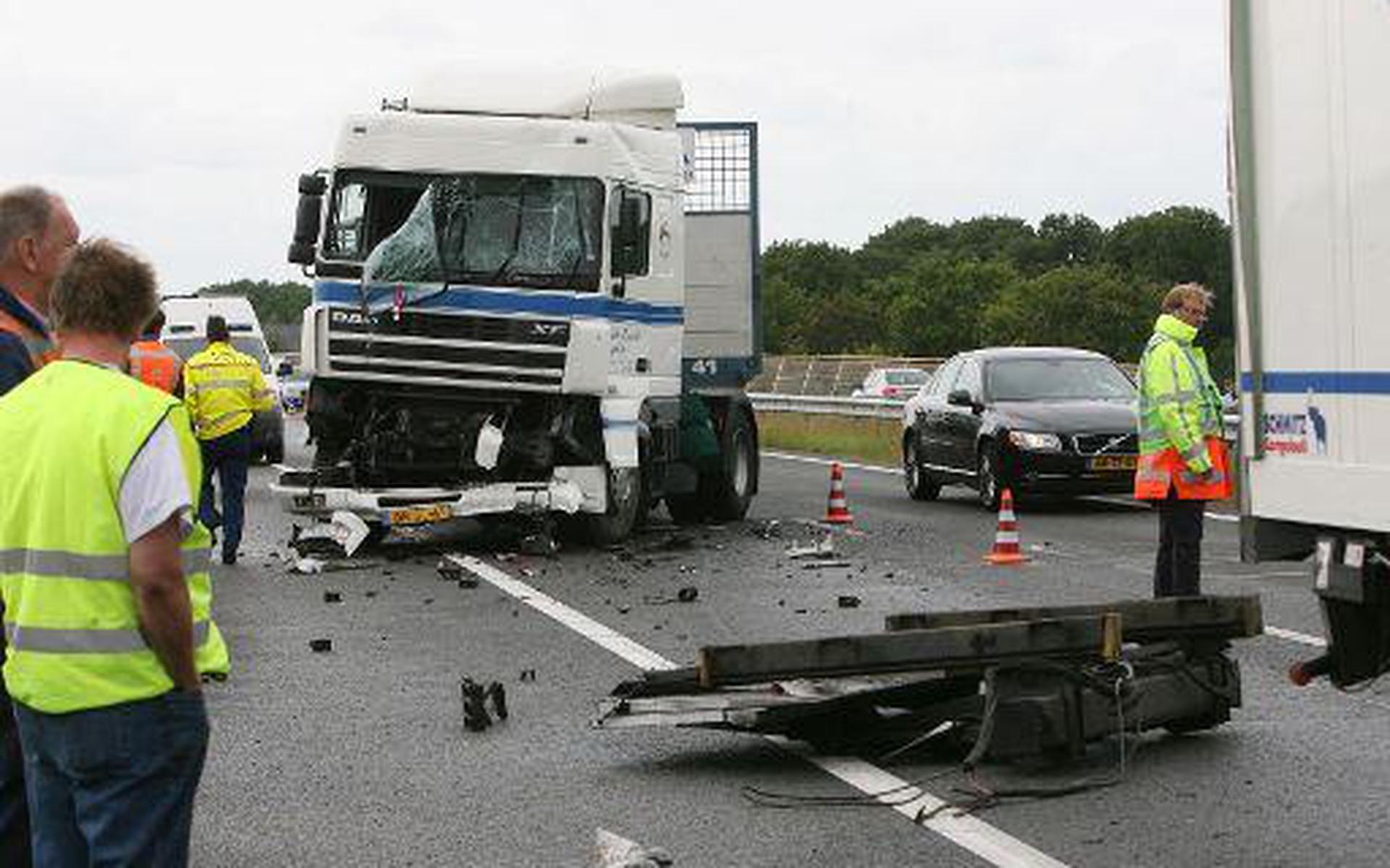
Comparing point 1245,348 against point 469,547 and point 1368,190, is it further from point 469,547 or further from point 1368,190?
point 469,547

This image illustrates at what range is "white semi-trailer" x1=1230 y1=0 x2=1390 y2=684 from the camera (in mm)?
6562

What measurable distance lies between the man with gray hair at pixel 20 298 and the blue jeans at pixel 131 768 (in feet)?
2.17

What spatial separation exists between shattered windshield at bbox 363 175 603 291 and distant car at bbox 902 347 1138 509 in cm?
549

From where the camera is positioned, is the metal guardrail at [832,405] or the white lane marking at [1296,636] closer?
the white lane marking at [1296,636]

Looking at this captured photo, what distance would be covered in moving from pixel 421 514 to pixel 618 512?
1651mm

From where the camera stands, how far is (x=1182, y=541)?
12.4 metres

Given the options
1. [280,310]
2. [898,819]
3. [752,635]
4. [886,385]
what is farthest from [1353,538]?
[280,310]

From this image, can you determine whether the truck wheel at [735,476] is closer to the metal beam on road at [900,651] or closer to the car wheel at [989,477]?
the car wheel at [989,477]

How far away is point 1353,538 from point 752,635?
6542 millimetres

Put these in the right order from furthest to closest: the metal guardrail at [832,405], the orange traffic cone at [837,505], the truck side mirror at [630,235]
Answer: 1. the metal guardrail at [832,405]
2. the orange traffic cone at [837,505]
3. the truck side mirror at [630,235]

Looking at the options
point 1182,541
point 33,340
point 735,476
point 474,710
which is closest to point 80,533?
point 33,340

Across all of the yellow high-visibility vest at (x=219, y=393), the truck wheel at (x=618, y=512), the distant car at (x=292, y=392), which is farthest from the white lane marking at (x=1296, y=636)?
the distant car at (x=292, y=392)

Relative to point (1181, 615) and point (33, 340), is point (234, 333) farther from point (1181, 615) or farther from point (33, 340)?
point (33, 340)

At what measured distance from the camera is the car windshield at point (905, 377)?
55.8m
